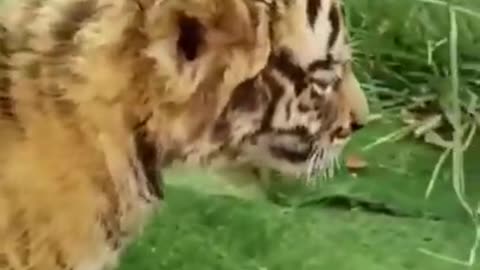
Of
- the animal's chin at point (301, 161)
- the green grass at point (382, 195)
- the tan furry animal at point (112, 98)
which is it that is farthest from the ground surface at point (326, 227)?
the tan furry animal at point (112, 98)

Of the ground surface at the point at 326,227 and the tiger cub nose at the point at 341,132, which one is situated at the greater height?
the tiger cub nose at the point at 341,132

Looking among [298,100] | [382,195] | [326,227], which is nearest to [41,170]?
[298,100]

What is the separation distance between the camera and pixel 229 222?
1985mm

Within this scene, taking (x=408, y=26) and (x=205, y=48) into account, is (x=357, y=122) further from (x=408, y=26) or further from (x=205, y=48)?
(x=408, y=26)

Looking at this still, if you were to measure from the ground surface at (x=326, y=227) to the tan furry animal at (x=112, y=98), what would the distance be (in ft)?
1.32

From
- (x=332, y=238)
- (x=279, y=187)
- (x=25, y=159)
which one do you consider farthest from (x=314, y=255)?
(x=25, y=159)

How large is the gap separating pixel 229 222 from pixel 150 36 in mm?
620

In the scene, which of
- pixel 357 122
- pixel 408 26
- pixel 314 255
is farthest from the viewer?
pixel 408 26

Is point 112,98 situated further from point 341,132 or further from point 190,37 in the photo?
point 341,132

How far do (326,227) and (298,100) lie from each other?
46cm

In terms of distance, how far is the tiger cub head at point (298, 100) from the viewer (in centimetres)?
150

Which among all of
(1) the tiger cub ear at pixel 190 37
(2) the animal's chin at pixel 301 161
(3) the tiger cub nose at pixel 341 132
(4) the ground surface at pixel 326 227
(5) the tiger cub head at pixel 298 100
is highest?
(1) the tiger cub ear at pixel 190 37

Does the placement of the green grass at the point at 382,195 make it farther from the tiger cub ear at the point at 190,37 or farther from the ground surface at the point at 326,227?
the tiger cub ear at the point at 190,37

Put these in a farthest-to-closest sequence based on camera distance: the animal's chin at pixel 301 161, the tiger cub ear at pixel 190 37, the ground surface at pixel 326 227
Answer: the ground surface at pixel 326 227
the animal's chin at pixel 301 161
the tiger cub ear at pixel 190 37
